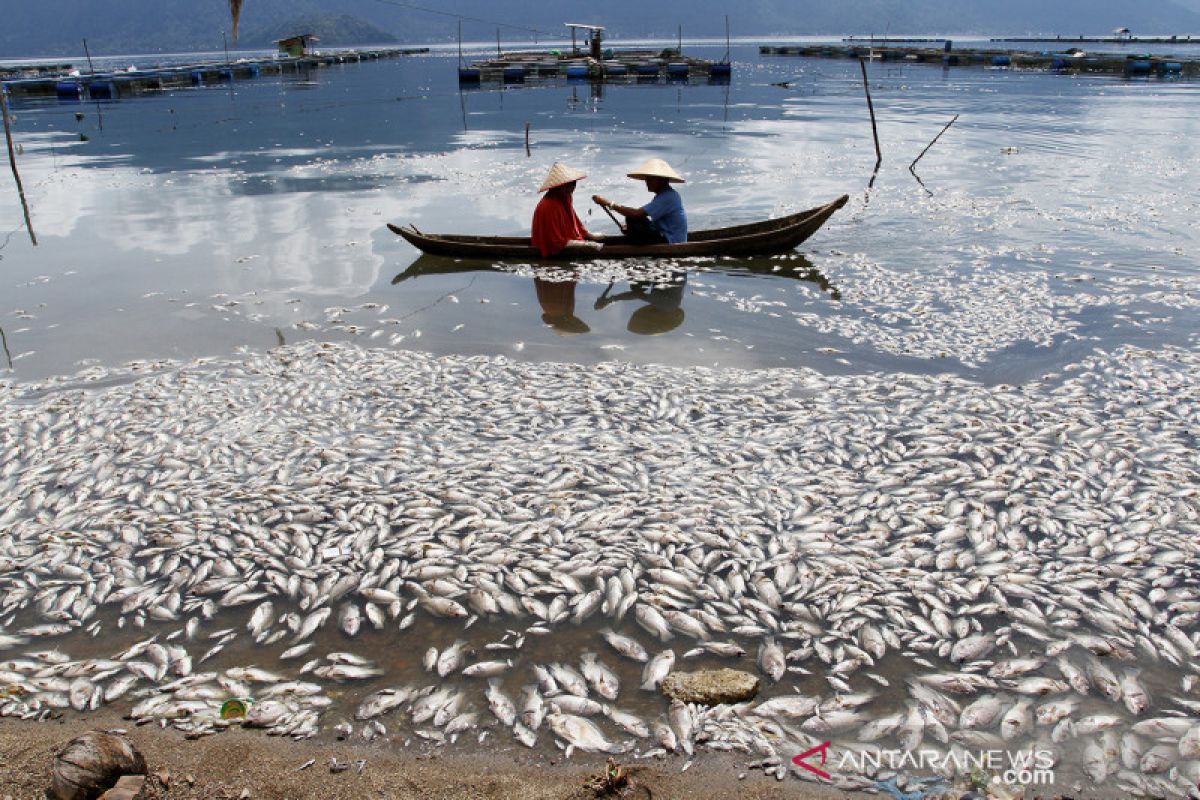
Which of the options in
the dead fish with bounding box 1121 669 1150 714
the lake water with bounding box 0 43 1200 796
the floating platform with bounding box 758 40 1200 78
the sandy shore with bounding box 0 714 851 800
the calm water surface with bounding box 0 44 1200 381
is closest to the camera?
the sandy shore with bounding box 0 714 851 800

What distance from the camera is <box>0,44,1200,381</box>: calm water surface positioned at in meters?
10.5

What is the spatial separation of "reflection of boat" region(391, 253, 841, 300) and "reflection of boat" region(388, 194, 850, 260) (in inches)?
8.8

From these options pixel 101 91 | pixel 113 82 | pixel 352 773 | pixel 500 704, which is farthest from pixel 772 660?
pixel 113 82

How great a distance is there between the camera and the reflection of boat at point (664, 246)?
13500 millimetres

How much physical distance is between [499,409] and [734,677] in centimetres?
436

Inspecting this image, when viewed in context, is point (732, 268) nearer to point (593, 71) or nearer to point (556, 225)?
point (556, 225)

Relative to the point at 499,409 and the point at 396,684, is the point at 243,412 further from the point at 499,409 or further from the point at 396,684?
the point at 396,684

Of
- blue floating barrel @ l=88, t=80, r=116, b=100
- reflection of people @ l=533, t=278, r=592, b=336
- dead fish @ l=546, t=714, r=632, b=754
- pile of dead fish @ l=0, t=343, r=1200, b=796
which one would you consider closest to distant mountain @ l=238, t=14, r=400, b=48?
blue floating barrel @ l=88, t=80, r=116, b=100

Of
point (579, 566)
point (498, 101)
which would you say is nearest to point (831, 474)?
point (579, 566)

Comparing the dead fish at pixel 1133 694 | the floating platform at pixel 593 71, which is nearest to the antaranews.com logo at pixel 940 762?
the dead fish at pixel 1133 694

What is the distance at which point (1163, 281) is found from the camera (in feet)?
40.2

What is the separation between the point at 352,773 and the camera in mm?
4141

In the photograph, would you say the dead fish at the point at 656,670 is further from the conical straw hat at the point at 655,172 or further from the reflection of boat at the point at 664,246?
the reflection of boat at the point at 664,246

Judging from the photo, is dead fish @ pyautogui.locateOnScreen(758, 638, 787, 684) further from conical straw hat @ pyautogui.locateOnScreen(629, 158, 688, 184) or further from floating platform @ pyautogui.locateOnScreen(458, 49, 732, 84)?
floating platform @ pyautogui.locateOnScreen(458, 49, 732, 84)
